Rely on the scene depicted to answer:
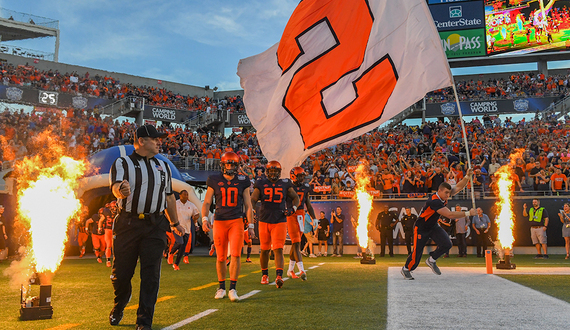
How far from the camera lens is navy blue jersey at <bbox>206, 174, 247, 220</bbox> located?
6922mm

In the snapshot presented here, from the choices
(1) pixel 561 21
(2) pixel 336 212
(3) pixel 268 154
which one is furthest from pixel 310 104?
(1) pixel 561 21

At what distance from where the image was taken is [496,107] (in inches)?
1419

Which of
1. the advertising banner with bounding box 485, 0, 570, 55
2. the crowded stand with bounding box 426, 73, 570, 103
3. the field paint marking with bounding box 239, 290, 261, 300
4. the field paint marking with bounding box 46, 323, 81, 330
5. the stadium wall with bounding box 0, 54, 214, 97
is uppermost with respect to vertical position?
the advertising banner with bounding box 485, 0, 570, 55

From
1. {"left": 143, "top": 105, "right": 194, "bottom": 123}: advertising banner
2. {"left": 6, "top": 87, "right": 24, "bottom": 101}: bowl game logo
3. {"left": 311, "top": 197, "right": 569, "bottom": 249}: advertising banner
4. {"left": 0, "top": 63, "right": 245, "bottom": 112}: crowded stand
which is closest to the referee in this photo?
{"left": 311, "top": 197, "right": 569, "bottom": 249}: advertising banner

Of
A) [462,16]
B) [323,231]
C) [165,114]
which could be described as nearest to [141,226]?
[323,231]

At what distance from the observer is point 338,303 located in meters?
6.18

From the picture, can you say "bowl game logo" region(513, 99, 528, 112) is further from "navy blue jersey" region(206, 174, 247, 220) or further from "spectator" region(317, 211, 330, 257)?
"navy blue jersey" region(206, 174, 247, 220)

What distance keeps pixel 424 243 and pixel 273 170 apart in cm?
316

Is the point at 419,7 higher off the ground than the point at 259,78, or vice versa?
the point at 419,7

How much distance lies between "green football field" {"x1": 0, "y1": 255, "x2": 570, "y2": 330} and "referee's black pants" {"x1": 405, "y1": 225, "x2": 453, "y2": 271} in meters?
0.70

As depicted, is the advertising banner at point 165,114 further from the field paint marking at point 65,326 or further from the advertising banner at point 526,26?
the field paint marking at point 65,326

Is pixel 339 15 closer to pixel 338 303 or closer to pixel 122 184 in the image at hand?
pixel 338 303

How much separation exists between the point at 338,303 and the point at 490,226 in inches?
546

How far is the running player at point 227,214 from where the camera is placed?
6.80 metres
